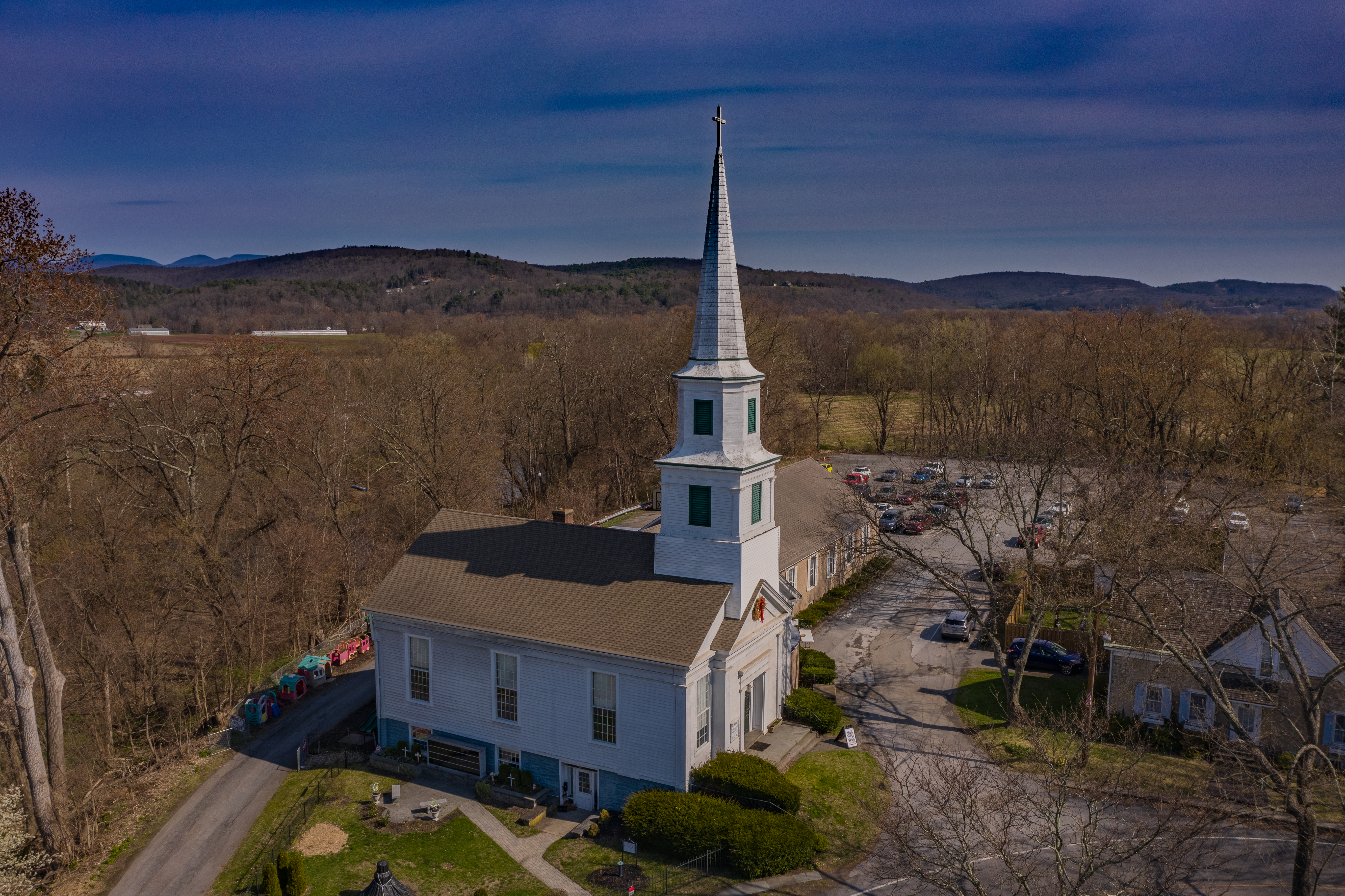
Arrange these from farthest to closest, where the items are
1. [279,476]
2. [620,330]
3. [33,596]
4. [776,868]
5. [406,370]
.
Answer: [620,330]
[406,370]
[279,476]
[33,596]
[776,868]

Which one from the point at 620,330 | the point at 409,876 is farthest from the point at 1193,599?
the point at 620,330

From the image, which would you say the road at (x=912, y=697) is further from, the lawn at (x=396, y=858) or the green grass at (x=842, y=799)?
the lawn at (x=396, y=858)

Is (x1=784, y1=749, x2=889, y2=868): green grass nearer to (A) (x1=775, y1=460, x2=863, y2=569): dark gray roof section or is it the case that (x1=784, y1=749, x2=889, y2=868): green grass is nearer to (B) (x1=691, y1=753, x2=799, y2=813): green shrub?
(B) (x1=691, y1=753, x2=799, y2=813): green shrub

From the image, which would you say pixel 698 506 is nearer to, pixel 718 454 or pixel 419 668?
pixel 718 454

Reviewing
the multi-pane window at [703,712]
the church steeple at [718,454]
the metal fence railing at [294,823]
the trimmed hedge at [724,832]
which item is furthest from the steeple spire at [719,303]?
the metal fence railing at [294,823]

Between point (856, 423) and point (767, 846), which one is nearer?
point (767, 846)

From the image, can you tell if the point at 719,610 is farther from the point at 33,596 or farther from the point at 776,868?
the point at 33,596

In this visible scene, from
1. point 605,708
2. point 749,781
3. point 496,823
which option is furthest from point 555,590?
point 749,781
